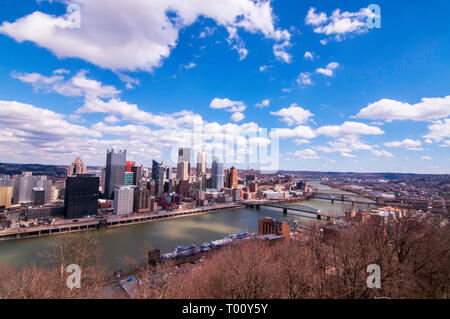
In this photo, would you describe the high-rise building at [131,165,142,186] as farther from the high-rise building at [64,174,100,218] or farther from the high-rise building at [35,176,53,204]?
the high-rise building at [64,174,100,218]

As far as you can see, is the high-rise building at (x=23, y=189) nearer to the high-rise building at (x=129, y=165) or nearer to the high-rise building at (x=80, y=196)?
the high-rise building at (x=80, y=196)

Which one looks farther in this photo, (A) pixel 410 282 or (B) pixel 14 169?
(B) pixel 14 169

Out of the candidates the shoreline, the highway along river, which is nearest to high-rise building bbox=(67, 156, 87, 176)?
the shoreline

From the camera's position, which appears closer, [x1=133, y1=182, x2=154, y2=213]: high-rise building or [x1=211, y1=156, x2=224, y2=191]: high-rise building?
[x1=133, y1=182, x2=154, y2=213]: high-rise building

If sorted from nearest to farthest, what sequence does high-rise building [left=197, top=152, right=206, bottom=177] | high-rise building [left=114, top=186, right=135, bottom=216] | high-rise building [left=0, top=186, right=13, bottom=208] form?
1. high-rise building [left=0, top=186, right=13, bottom=208]
2. high-rise building [left=114, top=186, right=135, bottom=216]
3. high-rise building [left=197, top=152, right=206, bottom=177]

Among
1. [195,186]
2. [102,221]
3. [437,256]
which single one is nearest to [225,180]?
[195,186]
